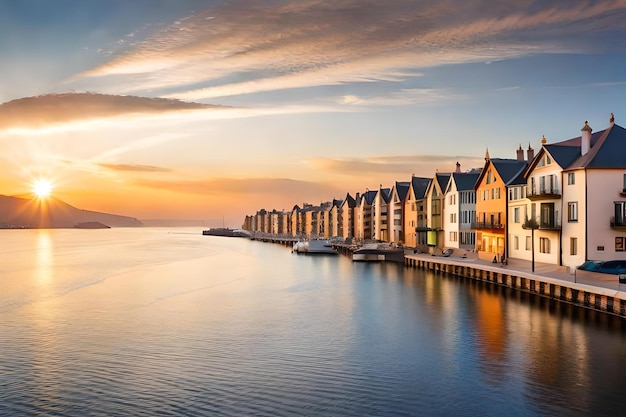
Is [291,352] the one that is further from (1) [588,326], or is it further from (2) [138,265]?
(2) [138,265]

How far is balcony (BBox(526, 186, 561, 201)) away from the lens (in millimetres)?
57062

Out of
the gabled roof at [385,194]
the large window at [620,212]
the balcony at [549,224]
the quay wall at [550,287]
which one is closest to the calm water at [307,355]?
the quay wall at [550,287]

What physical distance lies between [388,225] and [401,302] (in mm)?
80699

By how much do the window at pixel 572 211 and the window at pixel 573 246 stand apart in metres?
1.86

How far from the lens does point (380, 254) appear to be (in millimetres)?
109438

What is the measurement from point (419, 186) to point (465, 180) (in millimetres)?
27078

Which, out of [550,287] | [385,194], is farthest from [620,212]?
[385,194]

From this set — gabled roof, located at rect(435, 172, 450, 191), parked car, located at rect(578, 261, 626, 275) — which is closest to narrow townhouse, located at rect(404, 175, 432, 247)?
gabled roof, located at rect(435, 172, 450, 191)

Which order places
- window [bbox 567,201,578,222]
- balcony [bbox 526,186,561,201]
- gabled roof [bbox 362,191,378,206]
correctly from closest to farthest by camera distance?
1. window [bbox 567,201,578,222]
2. balcony [bbox 526,186,561,201]
3. gabled roof [bbox 362,191,378,206]

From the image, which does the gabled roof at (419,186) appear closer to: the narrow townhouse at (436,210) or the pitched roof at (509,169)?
the narrow townhouse at (436,210)

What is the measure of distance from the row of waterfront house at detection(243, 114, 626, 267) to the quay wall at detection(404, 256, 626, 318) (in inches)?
128

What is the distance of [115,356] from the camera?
104ft

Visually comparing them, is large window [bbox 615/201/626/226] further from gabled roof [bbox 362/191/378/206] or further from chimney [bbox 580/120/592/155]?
gabled roof [bbox 362/191/378/206]

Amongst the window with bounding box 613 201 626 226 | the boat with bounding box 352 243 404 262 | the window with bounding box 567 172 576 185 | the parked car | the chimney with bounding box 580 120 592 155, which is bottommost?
the boat with bounding box 352 243 404 262
